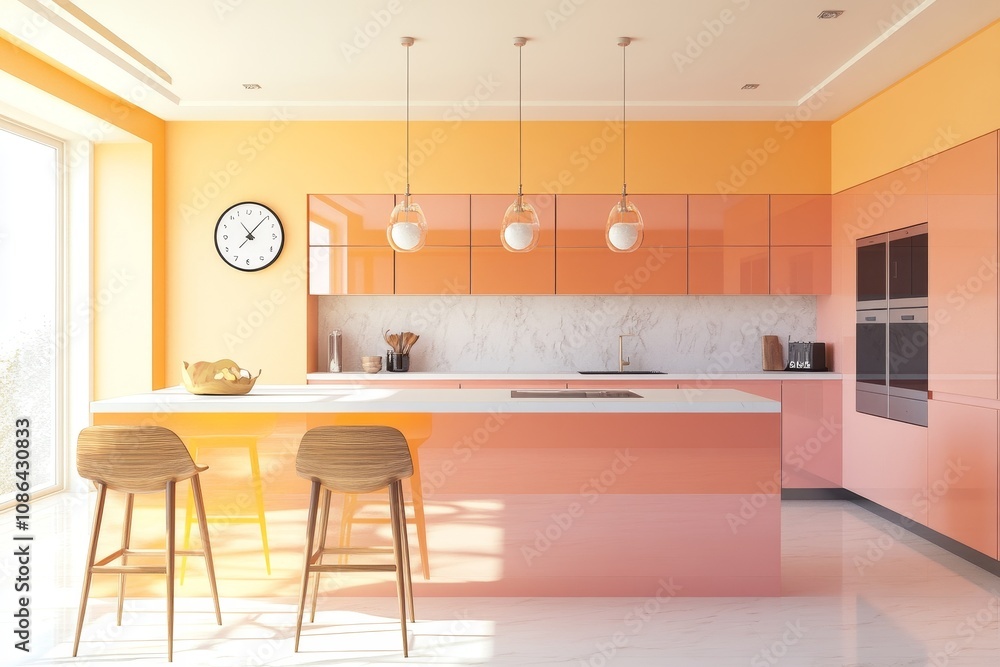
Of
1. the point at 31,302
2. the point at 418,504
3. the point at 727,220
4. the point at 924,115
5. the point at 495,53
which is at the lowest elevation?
the point at 418,504

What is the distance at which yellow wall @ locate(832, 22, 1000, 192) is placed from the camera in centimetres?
380

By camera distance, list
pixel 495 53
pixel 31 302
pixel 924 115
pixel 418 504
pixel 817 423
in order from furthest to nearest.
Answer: pixel 817 423
pixel 31 302
pixel 924 115
pixel 495 53
pixel 418 504

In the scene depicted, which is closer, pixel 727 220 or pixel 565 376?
pixel 565 376

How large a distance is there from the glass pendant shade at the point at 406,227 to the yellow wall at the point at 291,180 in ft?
6.09

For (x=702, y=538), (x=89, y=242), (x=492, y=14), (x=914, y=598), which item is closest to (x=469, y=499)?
(x=702, y=538)

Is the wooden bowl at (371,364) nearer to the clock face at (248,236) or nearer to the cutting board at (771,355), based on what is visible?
the clock face at (248,236)

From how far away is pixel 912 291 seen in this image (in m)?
4.38

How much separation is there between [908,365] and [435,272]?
10.6 ft

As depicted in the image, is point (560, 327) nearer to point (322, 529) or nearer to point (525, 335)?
point (525, 335)

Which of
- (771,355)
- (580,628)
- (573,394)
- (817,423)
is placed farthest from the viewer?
(771,355)

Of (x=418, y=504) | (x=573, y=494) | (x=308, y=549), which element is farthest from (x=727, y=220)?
(x=308, y=549)

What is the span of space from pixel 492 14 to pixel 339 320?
293 cm

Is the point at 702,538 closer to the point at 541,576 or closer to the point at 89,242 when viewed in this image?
the point at 541,576

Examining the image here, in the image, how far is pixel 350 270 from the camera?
5543mm
